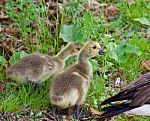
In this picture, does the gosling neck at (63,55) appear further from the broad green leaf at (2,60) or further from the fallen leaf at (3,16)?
the fallen leaf at (3,16)

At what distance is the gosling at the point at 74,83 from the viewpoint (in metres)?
5.90

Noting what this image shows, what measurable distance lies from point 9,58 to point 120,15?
172 cm

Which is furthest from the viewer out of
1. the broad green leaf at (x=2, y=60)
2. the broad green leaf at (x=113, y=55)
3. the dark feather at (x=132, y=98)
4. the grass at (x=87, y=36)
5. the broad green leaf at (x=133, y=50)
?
the broad green leaf at (x=133, y=50)

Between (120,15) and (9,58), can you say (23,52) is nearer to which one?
(9,58)

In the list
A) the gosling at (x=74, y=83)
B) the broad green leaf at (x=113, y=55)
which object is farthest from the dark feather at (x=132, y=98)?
the broad green leaf at (x=113, y=55)

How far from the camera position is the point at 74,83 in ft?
19.6

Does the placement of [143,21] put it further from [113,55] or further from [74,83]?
[74,83]

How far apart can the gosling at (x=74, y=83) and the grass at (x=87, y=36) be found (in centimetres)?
25

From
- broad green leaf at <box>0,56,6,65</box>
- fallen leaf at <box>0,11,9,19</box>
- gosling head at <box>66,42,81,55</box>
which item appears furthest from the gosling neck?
fallen leaf at <box>0,11,9,19</box>

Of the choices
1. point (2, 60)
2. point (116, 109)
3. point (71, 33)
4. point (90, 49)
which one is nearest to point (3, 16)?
point (71, 33)

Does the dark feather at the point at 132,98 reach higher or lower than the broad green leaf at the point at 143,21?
lower

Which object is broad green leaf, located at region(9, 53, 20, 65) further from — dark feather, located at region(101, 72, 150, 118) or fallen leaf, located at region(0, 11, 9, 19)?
dark feather, located at region(101, 72, 150, 118)

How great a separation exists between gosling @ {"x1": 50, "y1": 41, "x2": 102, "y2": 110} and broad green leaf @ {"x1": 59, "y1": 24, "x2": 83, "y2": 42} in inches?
24.6

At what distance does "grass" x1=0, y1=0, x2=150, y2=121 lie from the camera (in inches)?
244
